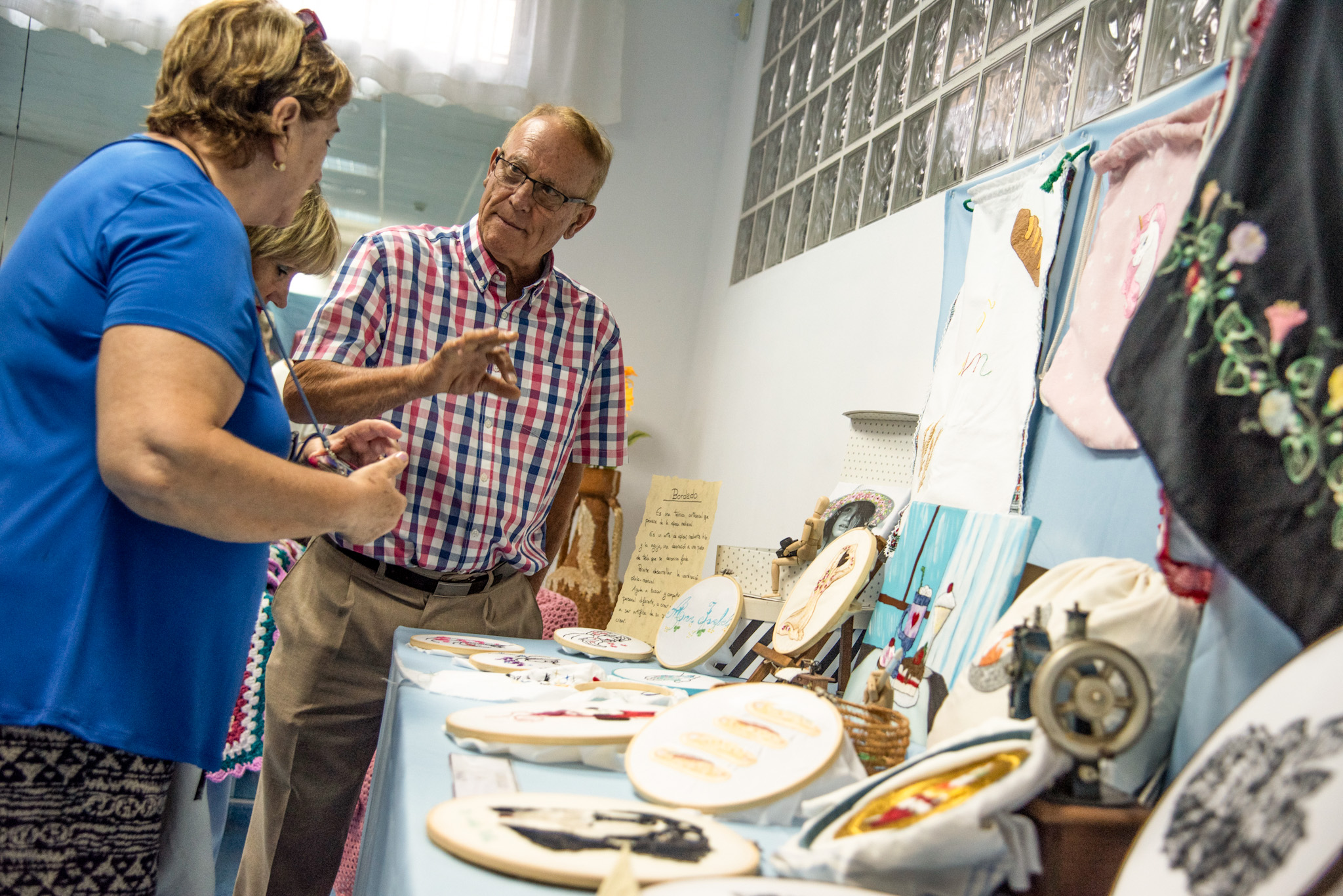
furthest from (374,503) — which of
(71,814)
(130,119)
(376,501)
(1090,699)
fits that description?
(130,119)

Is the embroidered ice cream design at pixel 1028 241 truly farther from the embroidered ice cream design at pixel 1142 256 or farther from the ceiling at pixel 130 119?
the ceiling at pixel 130 119

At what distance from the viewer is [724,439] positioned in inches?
122

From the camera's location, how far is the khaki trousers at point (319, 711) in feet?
5.15

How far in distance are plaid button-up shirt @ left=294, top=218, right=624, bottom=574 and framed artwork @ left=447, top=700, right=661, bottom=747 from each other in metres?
0.59

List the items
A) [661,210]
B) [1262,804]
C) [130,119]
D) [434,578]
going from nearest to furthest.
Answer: [1262,804]
[434,578]
[661,210]
[130,119]

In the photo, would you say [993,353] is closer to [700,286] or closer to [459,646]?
[459,646]

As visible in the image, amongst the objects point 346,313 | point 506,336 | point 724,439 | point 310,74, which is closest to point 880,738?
point 506,336

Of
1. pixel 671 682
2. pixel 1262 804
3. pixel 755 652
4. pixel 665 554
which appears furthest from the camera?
pixel 665 554

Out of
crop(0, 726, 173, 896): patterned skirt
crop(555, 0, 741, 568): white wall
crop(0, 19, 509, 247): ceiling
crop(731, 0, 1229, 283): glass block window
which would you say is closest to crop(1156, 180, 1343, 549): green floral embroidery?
crop(731, 0, 1229, 283): glass block window

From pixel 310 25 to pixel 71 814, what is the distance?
0.83 m

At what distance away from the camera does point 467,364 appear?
140cm

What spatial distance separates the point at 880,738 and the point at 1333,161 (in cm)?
65

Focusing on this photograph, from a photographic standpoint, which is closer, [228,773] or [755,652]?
[755,652]

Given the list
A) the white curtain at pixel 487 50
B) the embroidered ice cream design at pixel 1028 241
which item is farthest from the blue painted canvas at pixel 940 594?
the white curtain at pixel 487 50
